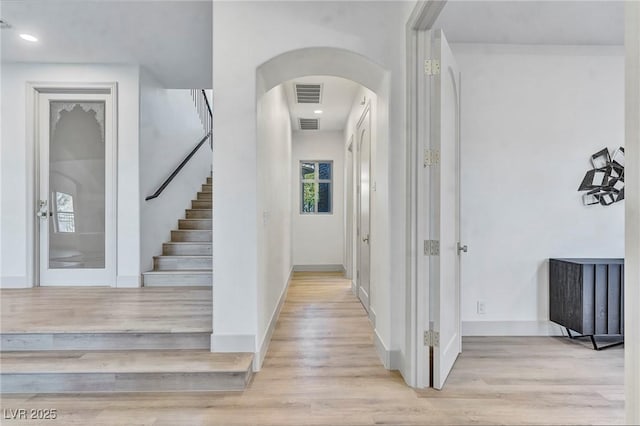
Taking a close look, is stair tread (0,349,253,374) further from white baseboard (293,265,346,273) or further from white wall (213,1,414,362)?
white baseboard (293,265,346,273)

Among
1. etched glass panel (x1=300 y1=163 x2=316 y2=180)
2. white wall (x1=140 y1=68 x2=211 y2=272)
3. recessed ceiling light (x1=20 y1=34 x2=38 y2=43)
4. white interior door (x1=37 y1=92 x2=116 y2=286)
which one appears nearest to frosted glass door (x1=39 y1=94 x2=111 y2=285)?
white interior door (x1=37 y1=92 x2=116 y2=286)

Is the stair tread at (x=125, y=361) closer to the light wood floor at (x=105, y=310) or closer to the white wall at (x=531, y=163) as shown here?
the light wood floor at (x=105, y=310)

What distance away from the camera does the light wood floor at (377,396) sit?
6.79ft

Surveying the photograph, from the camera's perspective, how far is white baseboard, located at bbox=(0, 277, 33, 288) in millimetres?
4297

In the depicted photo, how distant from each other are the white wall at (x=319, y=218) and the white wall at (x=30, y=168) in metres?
3.31

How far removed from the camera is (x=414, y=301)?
2.43 meters

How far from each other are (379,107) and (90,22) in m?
2.82

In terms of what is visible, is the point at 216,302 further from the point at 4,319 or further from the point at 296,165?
the point at 296,165

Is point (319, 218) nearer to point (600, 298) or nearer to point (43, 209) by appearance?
point (43, 209)

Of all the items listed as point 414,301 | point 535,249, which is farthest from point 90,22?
point 535,249

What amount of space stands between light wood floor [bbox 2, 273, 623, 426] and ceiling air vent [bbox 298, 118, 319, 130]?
13.9 feet

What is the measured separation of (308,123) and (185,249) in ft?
10.3

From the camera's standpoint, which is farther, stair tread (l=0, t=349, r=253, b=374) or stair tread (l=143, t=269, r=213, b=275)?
stair tread (l=143, t=269, r=213, b=275)

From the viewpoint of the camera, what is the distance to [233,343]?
2.64m
